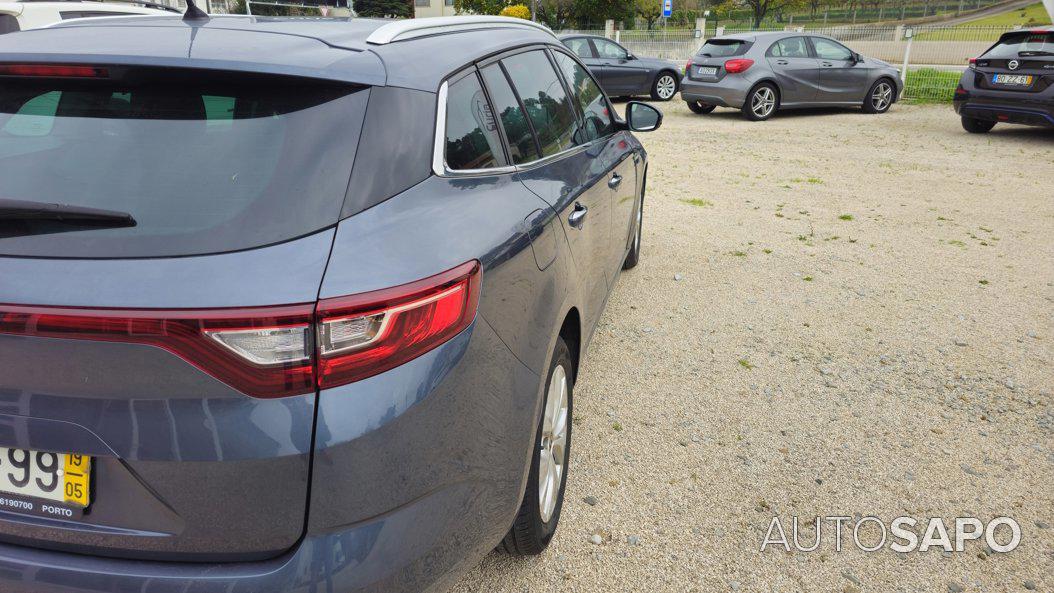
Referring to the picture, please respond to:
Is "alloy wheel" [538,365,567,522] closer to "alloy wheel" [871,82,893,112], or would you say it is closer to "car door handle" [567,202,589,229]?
"car door handle" [567,202,589,229]

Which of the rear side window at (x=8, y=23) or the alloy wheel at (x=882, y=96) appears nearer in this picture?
the rear side window at (x=8, y=23)

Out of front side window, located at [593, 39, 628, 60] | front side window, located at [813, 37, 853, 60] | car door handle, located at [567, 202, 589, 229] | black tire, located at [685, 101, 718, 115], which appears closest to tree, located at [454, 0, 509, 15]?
front side window, located at [593, 39, 628, 60]

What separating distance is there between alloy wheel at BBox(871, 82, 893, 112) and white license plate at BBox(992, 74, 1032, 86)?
378 cm

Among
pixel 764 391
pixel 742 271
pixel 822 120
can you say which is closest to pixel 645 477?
pixel 764 391

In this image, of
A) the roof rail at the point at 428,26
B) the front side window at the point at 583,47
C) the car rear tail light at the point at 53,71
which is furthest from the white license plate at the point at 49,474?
the front side window at the point at 583,47

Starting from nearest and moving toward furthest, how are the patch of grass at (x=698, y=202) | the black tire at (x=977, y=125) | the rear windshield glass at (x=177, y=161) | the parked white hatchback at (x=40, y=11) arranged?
the rear windshield glass at (x=177, y=161), the parked white hatchback at (x=40, y=11), the patch of grass at (x=698, y=202), the black tire at (x=977, y=125)

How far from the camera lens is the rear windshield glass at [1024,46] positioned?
34.4ft

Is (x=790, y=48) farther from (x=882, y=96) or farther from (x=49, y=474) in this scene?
(x=49, y=474)

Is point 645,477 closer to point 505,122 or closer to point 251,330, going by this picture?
point 505,122

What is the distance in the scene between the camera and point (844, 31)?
113ft

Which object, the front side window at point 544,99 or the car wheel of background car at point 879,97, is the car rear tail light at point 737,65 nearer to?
the car wheel of background car at point 879,97

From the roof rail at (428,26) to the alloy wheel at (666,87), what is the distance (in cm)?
1496

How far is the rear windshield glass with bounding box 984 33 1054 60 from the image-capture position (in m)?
10.5

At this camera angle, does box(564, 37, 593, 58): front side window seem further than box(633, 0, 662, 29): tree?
No
